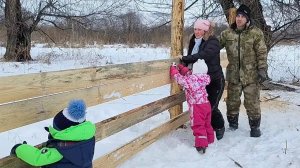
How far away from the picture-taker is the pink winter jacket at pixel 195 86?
539 centimetres

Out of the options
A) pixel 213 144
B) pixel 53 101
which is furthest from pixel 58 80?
pixel 213 144

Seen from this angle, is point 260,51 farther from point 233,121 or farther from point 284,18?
point 284,18

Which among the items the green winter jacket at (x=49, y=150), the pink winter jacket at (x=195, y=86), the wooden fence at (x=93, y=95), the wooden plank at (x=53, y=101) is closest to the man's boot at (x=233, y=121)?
the wooden fence at (x=93, y=95)

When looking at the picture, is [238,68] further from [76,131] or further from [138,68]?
[76,131]

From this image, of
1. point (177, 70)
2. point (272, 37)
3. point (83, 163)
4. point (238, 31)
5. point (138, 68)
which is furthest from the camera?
point (272, 37)

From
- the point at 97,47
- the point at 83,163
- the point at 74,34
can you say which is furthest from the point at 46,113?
the point at 97,47

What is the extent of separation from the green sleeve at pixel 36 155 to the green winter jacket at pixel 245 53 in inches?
137

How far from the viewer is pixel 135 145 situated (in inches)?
197

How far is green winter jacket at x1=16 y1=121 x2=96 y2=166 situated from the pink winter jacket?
7.63 feet

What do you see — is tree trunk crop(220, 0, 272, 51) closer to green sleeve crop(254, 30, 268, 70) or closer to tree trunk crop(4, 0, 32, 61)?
green sleeve crop(254, 30, 268, 70)

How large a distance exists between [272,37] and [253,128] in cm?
584

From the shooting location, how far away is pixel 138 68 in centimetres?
509

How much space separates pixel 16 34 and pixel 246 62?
457 inches

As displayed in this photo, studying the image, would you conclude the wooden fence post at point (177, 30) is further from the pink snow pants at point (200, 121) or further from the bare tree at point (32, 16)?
the bare tree at point (32, 16)
